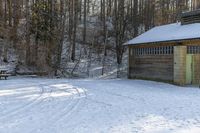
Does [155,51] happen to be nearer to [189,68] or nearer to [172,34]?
[172,34]

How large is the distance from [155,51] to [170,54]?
1.77 metres

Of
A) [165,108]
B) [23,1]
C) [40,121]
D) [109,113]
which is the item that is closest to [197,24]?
[165,108]

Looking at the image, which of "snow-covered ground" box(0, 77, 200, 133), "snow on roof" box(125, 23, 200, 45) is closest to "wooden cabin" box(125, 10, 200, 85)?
"snow on roof" box(125, 23, 200, 45)

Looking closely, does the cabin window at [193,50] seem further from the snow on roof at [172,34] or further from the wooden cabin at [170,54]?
the snow on roof at [172,34]

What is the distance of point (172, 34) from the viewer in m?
22.3

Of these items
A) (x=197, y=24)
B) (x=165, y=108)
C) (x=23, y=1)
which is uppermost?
(x=23, y=1)

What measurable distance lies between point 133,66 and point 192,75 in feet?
19.9

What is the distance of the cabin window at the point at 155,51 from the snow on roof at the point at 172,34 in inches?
22.5

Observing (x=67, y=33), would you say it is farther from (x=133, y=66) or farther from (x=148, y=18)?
(x=133, y=66)

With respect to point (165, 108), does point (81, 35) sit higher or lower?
higher

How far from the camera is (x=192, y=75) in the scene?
20.8 meters

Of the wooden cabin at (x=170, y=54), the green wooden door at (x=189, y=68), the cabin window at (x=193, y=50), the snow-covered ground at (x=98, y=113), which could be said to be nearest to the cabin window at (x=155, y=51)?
the wooden cabin at (x=170, y=54)

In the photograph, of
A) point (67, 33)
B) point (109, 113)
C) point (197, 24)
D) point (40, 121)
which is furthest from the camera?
point (67, 33)

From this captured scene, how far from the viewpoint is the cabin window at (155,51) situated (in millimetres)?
21989
